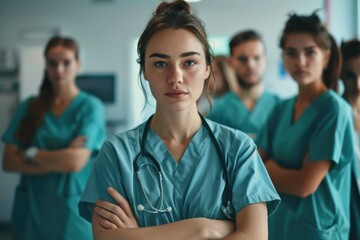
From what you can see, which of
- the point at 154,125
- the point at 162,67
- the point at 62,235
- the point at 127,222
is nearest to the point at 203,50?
the point at 162,67

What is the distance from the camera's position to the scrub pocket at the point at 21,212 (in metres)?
2.34

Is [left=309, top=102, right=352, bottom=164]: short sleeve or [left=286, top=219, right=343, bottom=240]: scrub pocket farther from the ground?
[left=309, top=102, right=352, bottom=164]: short sleeve

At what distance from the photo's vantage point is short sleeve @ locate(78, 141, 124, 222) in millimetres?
1248

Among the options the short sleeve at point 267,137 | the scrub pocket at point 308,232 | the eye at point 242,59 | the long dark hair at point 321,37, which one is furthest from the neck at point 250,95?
the scrub pocket at point 308,232

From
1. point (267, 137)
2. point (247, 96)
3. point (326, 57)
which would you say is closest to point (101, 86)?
point (247, 96)

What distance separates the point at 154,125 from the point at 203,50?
25cm

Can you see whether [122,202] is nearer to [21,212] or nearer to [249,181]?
[249,181]

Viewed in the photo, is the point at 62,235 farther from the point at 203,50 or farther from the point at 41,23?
the point at 41,23

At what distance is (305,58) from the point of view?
1800 millimetres

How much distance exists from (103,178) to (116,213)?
0.11 metres

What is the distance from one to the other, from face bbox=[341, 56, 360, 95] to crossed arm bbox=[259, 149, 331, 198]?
500 millimetres

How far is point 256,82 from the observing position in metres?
2.70

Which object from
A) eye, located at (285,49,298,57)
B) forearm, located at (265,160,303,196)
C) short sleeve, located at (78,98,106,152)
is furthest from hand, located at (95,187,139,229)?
short sleeve, located at (78,98,106,152)

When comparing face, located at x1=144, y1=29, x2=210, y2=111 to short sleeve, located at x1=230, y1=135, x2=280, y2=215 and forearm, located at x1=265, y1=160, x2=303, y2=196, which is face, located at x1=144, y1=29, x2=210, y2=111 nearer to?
short sleeve, located at x1=230, y1=135, x2=280, y2=215
